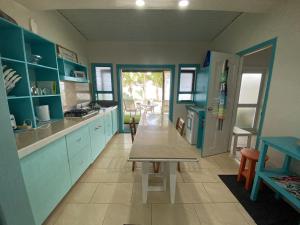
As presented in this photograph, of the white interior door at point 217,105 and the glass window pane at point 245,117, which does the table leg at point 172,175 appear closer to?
the white interior door at point 217,105

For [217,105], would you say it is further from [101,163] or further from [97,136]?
[101,163]

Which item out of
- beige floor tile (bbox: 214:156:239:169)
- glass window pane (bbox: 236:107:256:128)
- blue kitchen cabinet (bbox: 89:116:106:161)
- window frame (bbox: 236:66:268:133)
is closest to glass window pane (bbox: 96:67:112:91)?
blue kitchen cabinet (bbox: 89:116:106:161)

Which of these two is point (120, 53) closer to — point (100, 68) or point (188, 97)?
point (100, 68)

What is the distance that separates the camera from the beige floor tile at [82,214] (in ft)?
4.56

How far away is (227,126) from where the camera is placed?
2.83 metres

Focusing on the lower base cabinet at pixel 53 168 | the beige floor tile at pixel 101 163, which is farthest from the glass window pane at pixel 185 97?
the lower base cabinet at pixel 53 168

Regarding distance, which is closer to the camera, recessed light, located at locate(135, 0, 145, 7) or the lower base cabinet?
the lower base cabinet

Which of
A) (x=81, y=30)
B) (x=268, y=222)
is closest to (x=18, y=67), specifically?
(x=81, y=30)

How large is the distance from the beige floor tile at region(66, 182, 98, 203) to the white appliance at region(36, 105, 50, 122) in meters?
1.12

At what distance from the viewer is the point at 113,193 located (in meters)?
1.77

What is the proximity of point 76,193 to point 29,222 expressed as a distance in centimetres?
113

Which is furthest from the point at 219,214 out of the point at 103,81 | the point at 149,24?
the point at 103,81

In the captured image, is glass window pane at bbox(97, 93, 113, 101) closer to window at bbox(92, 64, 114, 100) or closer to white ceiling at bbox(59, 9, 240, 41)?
window at bbox(92, 64, 114, 100)

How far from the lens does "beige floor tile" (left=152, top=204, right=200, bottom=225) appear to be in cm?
139
